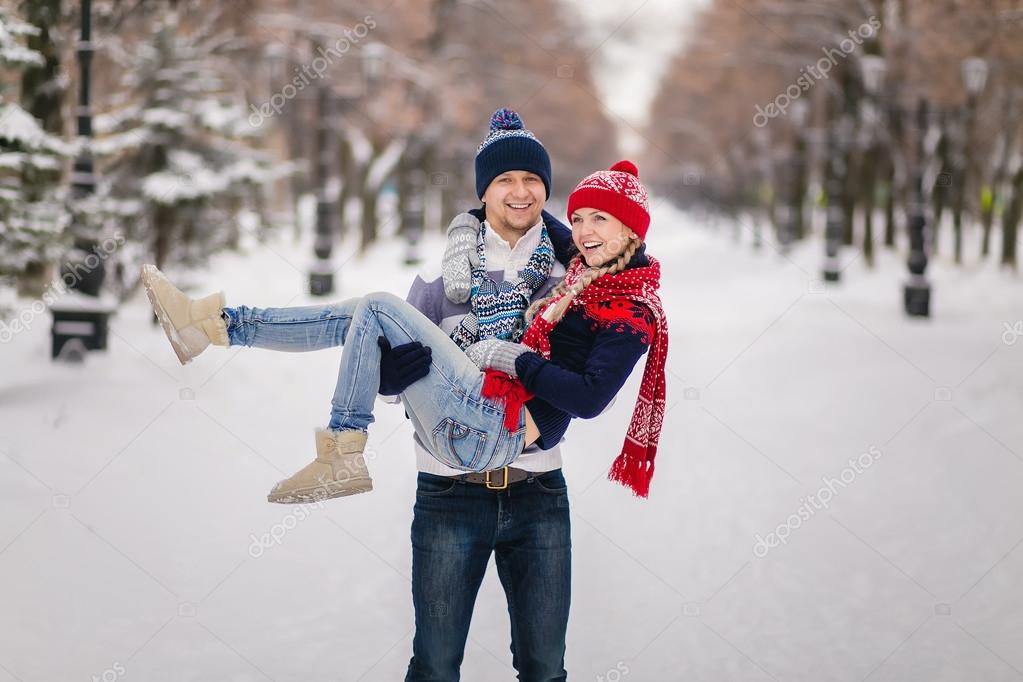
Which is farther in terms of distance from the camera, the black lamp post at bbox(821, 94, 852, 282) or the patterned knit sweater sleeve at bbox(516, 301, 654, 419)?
the black lamp post at bbox(821, 94, 852, 282)

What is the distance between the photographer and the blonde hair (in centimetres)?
324

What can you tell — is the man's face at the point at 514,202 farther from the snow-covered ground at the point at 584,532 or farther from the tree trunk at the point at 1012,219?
the tree trunk at the point at 1012,219

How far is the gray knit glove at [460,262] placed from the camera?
3371 millimetres

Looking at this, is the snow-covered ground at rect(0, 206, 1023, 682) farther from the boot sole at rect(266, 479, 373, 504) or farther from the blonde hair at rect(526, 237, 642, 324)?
the blonde hair at rect(526, 237, 642, 324)

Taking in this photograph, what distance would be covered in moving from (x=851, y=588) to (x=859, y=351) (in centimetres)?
808

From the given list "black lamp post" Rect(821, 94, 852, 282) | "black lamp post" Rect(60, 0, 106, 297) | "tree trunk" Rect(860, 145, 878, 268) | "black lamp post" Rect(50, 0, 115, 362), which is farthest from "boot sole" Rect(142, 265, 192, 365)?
"tree trunk" Rect(860, 145, 878, 268)

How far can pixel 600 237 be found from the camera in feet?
11.1

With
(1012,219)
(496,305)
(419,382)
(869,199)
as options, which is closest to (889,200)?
(869,199)

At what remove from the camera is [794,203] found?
29516 mm

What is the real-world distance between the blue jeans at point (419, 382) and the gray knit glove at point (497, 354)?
0.04 metres

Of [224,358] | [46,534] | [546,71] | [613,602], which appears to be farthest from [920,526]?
[546,71]

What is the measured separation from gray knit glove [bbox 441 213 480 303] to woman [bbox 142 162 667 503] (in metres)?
0.14

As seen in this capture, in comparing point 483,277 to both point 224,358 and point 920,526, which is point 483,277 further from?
point 224,358

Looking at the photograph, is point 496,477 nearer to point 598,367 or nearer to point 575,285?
point 598,367
